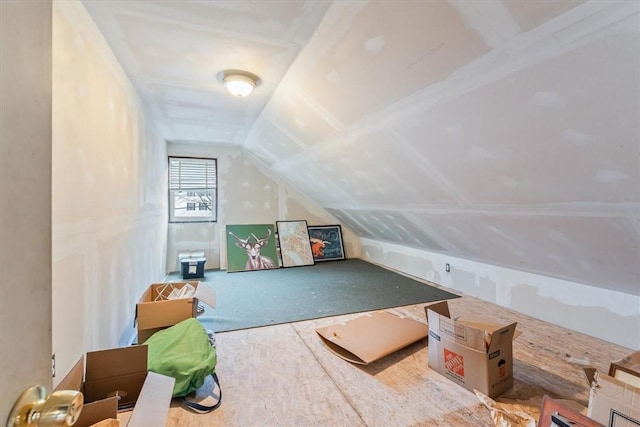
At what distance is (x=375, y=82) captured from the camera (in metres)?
2.01

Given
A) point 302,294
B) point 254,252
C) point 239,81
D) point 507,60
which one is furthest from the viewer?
point 254,252

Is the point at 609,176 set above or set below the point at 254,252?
above

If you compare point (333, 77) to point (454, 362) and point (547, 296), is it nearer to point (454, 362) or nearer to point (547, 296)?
point (454, 362)

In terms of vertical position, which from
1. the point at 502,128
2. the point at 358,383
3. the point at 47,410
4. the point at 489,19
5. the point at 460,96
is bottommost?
the point at 358,383

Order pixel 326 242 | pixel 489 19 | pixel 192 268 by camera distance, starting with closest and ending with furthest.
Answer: pixel 489 19 < pixel 192 268 < pixel 326 242

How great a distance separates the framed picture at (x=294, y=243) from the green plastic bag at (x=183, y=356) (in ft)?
11.5

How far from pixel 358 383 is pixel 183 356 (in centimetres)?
106

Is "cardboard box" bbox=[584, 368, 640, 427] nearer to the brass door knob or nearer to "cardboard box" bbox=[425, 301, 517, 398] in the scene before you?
"cardboard box" bbox=[425, 301, 517, 398]

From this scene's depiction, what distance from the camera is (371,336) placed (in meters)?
2.37

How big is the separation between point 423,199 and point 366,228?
2.40 m

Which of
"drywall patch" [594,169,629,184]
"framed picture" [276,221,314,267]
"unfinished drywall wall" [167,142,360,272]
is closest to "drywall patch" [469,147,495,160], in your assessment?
"drywall patch" [594,169,629,184]

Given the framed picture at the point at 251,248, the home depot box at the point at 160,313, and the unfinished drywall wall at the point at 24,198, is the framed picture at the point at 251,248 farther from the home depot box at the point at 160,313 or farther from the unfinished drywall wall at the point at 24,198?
the unfinished drywall wall at the point at 24,198

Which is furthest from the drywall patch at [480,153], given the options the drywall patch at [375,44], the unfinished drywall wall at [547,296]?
the unfinished drywall wall at [547,296]

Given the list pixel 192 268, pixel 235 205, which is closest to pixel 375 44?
pixel 192 268
